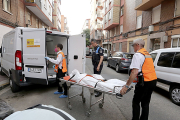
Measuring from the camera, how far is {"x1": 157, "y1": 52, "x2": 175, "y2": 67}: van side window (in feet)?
14.5

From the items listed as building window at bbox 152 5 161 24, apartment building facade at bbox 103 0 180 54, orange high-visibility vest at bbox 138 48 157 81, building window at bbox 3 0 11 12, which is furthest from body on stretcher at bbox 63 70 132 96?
building window at bbox 3 0 11 12

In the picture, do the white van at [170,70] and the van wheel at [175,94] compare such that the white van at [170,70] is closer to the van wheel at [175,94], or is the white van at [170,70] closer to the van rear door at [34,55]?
the van wheel at [175,94]

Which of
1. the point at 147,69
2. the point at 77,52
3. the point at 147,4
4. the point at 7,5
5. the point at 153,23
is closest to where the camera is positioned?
the point at 147,69

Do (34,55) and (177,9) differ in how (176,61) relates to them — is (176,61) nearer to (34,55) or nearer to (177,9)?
(34,55)

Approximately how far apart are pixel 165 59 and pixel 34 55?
4.75 meters

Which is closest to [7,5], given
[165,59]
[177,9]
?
[165,59]

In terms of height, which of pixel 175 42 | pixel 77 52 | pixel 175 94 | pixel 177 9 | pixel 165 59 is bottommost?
pixel 175 94

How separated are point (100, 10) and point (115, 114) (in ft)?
119

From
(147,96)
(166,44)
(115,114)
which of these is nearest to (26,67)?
(115,114)

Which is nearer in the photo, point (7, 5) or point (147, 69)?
point (147, 69)

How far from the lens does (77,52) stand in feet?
18.0

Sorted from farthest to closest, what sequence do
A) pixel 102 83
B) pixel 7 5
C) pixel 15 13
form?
pixel 15 13, pixel 7 5, pixel 102 83

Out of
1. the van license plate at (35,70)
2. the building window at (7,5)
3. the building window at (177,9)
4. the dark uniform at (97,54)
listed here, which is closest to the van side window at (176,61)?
the dark uniform at (97,54)

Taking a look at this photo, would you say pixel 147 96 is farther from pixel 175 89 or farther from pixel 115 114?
pixel 175 89
